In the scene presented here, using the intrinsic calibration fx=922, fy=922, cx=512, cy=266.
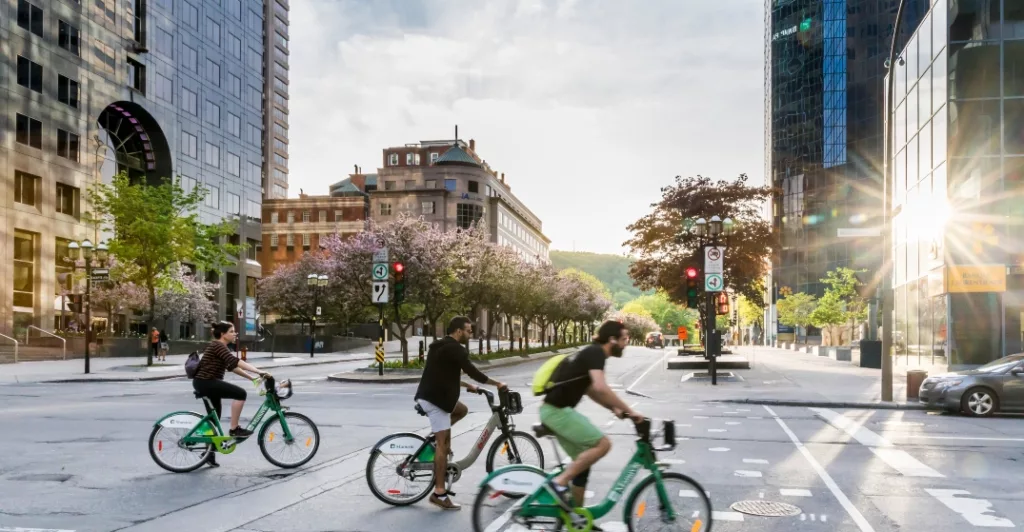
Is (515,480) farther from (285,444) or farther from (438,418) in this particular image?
(285,444)

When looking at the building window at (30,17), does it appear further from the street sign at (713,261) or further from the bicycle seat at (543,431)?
the bicycle seat at (543,431)

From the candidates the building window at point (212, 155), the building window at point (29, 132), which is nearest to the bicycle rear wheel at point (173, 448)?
the building window at point (29, 132)

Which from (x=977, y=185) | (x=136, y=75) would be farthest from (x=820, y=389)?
(x=136, y=75)

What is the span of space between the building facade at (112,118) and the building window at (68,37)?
9cm

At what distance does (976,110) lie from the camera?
3045 centimetres

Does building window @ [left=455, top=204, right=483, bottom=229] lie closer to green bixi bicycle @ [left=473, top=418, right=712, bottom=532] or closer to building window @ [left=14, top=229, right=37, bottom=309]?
building window @ [left=14, top=229, right=37, bottom=309]

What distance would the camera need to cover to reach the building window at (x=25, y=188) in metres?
52.3

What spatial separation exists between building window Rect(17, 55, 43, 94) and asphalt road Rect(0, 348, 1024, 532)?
3884 cm

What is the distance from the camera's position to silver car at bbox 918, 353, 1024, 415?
2000 centimetres

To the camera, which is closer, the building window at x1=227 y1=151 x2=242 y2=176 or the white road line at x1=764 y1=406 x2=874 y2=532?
the white road line at x1=764 y1=406 x2=874 y2=532

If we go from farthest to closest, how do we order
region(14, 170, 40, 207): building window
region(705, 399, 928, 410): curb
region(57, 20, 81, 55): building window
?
region(57, 20, 81, 55): building window → region(14, 170, 40, 207): building window → region(705, 399, 928, 410): curb

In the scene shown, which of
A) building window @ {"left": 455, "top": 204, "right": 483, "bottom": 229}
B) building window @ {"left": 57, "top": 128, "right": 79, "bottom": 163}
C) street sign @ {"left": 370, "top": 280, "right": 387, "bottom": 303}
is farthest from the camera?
building window @ {"left": 455, "top": 204, "right": 483, "bottom": 229}

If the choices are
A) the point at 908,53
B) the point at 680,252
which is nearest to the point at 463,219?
the point at 680,252

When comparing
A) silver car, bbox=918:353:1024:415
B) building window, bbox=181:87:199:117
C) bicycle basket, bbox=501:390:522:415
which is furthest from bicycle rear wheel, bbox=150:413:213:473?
building window, bbox=181:87:199:117
